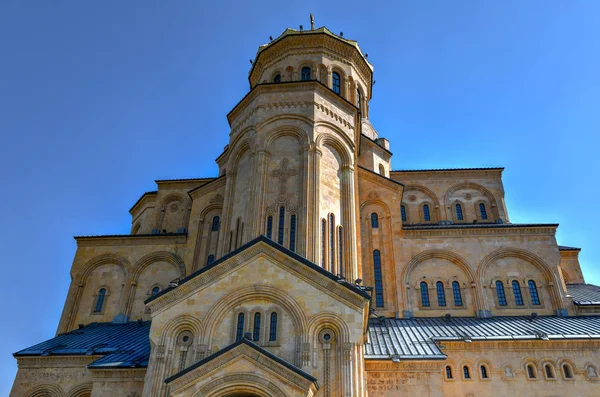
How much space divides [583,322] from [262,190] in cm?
1745

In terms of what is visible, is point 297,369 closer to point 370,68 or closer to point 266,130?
point 266,130

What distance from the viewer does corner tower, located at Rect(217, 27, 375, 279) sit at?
22.7 metres

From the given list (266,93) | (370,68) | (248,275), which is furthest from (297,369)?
(370,68)

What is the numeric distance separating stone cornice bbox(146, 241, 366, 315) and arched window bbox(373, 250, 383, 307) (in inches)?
376

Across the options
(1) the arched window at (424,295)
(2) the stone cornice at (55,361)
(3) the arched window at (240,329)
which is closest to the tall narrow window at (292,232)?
(3) the arched window at (240,329)

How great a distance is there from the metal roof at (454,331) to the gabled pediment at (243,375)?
586 centimetres

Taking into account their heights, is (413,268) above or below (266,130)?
below

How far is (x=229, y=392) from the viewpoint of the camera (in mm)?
14281

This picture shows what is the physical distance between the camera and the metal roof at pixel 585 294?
81.9 feet

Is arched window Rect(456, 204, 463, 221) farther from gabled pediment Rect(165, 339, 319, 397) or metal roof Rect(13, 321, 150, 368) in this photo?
gabled pediment Rect(165, 339, 319, 397)

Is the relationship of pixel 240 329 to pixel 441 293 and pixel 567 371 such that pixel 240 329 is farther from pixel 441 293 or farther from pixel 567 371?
pixel 567 371

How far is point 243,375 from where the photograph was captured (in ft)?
46.8

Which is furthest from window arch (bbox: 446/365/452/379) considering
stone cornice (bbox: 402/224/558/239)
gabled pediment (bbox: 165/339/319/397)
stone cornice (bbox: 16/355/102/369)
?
stone cornice (bbox: 16/355/102/369)

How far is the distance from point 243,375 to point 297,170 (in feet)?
39.9
